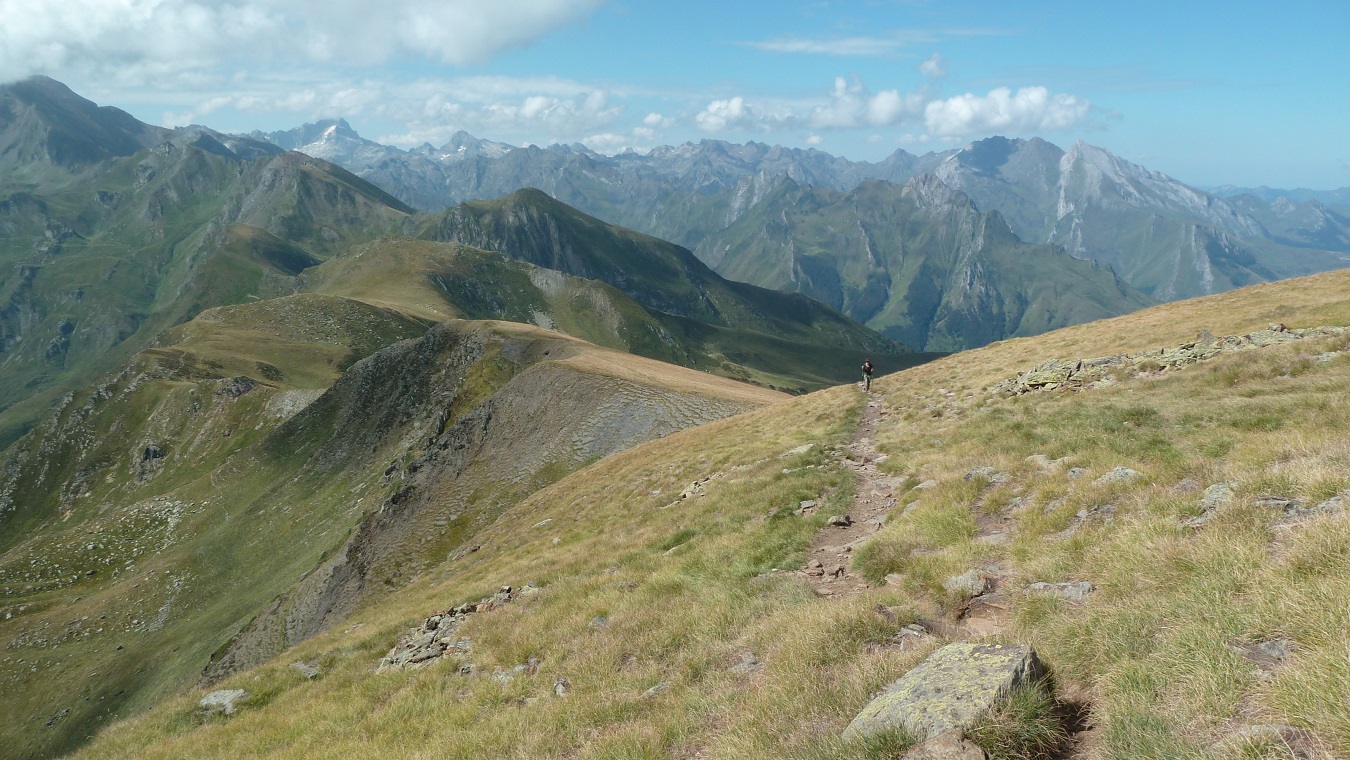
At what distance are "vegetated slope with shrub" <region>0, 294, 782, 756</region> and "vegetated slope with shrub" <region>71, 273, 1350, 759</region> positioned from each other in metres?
26.1

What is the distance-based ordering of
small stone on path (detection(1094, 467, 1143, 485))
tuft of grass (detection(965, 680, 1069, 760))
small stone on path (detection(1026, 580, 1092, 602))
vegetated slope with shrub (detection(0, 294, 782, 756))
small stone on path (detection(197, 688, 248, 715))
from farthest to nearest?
vegetated slope with shrub (detection(0, 294, 782, 756)), small stone on path (detection(197, 688, 248, 715)), small stone on path (detection(1094, 467, 1143, 485)), small stone on path (detection(1026, 580, 1092, 602)), tuft of grass (detection(965, 680, 1069, 760))

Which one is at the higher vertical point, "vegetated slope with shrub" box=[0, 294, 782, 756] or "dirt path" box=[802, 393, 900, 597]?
"dirt path" box=[802, 393, 900, 597]

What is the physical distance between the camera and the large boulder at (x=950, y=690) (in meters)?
5.84

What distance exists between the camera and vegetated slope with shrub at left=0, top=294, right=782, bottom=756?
47.2 m

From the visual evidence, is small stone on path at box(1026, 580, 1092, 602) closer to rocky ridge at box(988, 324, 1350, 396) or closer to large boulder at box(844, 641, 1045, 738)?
large boulder at box(844, 641, 1045, 738)

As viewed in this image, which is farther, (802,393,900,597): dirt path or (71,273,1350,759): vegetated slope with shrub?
(802,393,900,597): dirt path

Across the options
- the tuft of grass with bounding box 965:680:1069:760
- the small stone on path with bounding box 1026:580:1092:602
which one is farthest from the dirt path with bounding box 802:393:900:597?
the tuft of grass with bounding box 965:680:1069:760

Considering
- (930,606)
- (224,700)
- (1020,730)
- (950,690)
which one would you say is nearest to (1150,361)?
(930,606)

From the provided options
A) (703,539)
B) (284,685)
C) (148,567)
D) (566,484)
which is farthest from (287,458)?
(703,539)

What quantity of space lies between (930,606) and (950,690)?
12.0ft

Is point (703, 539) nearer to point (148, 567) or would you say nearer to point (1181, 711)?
point (1181, 711)

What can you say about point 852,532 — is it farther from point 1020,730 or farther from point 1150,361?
point 1150,361

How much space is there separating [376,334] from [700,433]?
162237mm

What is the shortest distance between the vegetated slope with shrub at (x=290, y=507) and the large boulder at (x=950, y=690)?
39.7 m
